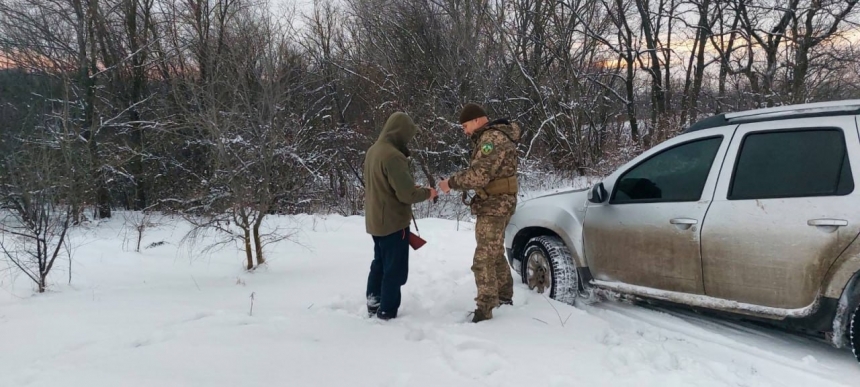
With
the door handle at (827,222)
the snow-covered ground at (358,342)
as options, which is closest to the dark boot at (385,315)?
the snow-covered ground at (358,342)

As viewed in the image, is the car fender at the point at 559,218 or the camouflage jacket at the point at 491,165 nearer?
the camouflage jacket at the point at 491,165

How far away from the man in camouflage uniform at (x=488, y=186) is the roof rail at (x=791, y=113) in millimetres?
1447

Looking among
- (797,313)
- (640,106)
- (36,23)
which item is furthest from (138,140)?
(640,106)

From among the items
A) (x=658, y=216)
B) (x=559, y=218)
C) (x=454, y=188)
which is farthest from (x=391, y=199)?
(x=658, y=216)

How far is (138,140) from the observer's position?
51.6ft

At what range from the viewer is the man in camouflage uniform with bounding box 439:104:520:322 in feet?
11.8

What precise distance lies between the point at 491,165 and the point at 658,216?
129cm

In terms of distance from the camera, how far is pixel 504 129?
373cm

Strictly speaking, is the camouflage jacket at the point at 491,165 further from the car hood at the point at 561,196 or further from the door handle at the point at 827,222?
the door handle at the point at 827,222

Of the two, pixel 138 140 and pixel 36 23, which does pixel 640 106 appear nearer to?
pixel 138 140

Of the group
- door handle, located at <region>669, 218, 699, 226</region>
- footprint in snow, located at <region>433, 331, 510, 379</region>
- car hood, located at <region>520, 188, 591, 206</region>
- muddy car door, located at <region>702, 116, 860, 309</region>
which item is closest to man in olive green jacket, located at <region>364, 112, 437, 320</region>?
footprint in snow, located at <region>433, 331, 510, 379</region>

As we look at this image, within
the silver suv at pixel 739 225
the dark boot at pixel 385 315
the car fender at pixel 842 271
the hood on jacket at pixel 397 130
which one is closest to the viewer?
the car fender at pixel 842 271

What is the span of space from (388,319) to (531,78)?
1365cm

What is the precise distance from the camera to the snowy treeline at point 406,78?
44.5ft
